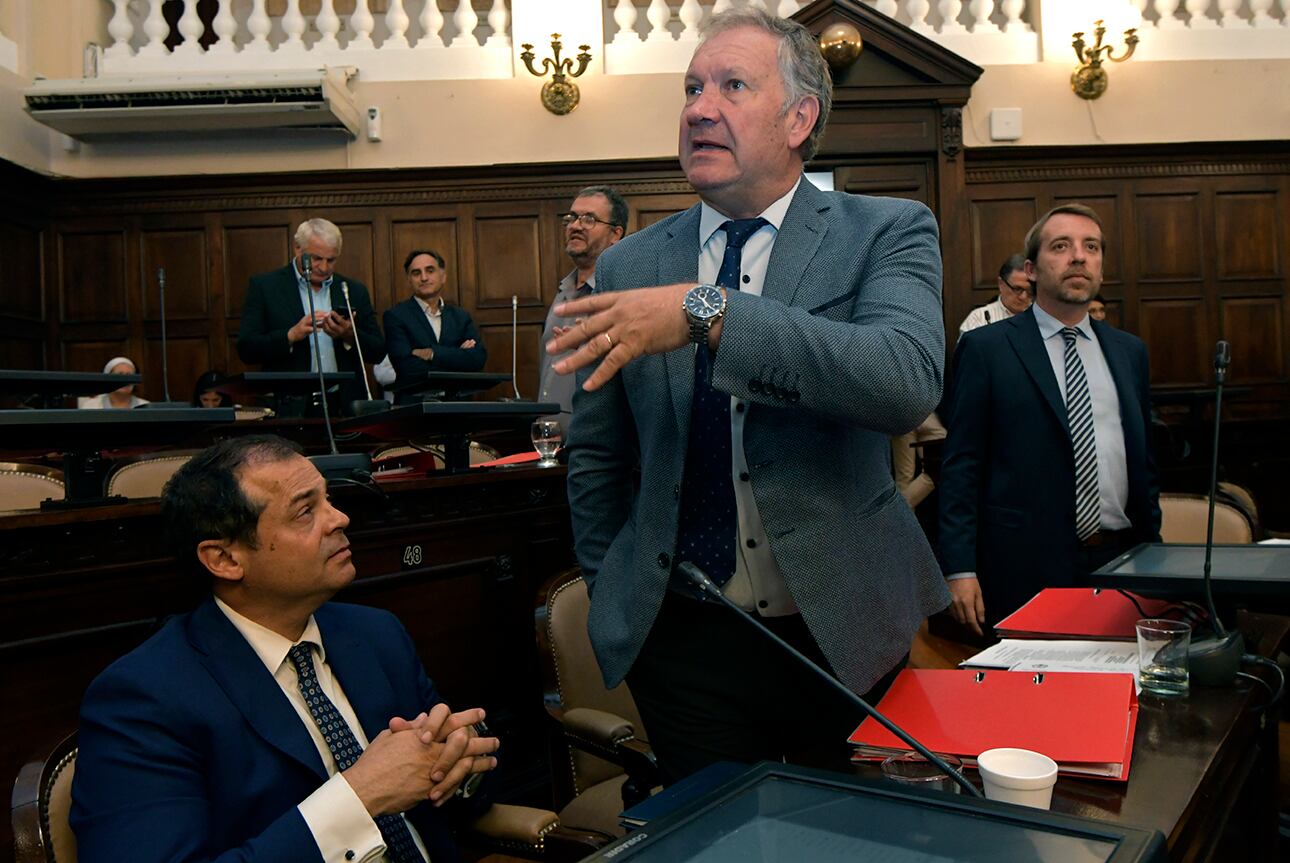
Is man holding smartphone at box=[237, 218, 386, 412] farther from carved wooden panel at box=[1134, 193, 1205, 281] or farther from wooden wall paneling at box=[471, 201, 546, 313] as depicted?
carved wooden panel at box=[1134, 193, 1205, 281]

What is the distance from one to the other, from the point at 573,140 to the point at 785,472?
19.7ft

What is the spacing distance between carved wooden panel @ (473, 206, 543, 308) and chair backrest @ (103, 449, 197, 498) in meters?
4.21

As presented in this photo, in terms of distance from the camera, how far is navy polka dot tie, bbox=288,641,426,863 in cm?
149

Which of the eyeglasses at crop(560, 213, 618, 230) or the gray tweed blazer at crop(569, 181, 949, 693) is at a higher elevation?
the eyeglasses at crop(560, 213, 618, 230)

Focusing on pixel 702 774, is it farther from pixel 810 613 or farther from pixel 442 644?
pixel 442 644

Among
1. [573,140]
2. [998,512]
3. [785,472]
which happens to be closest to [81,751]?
[785,472]

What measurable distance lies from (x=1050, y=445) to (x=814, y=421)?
1384mm

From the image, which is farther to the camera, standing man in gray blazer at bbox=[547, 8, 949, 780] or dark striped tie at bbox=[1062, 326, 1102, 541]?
dark striped tie at bbox=[1062, 326, 1102, 541]

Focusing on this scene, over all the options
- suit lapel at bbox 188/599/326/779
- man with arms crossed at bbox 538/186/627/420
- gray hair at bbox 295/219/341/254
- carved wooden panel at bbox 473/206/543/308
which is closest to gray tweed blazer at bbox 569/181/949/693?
suit lapel at bbox 188/599/326/779

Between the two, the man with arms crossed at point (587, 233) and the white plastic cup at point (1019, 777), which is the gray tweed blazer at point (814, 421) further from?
the man with arms crossed at point (587, 233)

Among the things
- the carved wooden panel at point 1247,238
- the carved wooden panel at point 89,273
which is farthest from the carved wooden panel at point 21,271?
the carved wooden panel at point 1247,238

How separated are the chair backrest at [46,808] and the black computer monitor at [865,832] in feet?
2.77

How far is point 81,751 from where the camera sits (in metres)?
1.30

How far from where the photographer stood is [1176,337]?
7.20 metres
